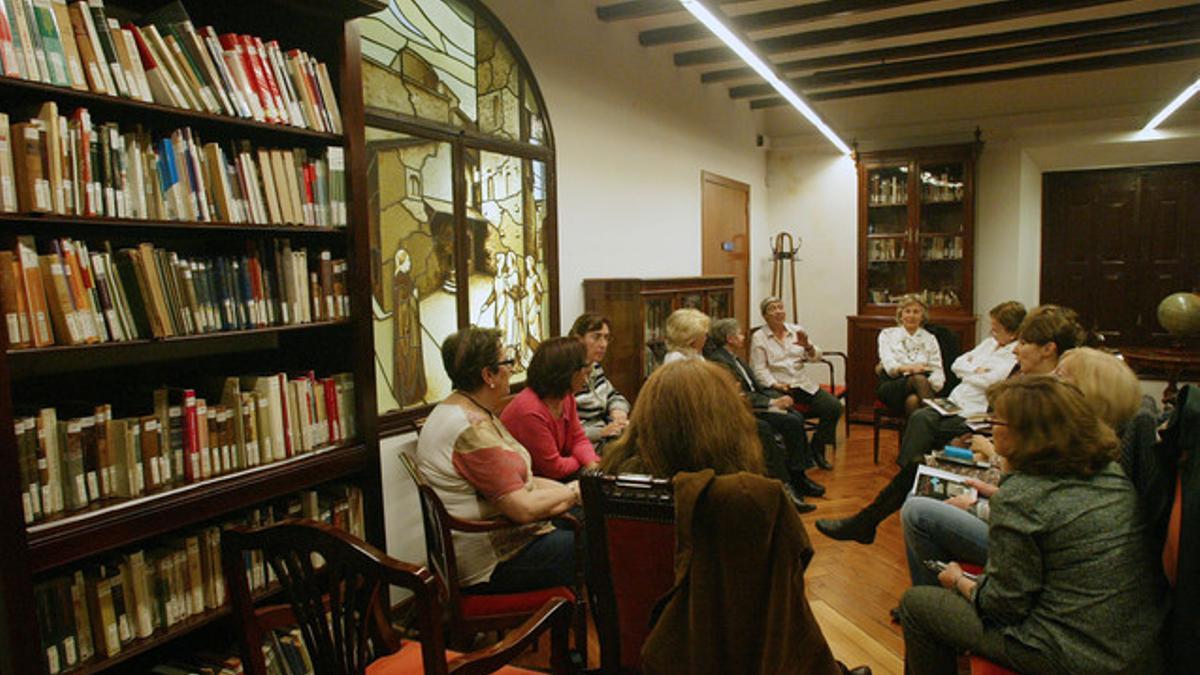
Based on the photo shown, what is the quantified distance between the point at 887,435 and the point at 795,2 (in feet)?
12.1

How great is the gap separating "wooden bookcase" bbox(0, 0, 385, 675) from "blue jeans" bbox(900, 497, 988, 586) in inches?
76.6

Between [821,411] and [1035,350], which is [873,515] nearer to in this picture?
[1035,350]

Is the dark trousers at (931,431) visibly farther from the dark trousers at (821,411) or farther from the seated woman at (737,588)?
the seated woman at (737,588)

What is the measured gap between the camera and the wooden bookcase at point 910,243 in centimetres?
707

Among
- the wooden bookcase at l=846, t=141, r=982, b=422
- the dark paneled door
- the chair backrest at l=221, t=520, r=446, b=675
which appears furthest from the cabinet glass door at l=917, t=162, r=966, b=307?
the chair backrest at l=221, t=520, r=446, b=675

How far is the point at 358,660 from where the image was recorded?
1553mm

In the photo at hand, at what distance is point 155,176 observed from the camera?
2.00m

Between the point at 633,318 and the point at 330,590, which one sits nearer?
the point at 330,590

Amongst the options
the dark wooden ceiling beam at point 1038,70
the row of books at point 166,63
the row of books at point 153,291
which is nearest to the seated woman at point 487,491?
the row of books at point 153,291

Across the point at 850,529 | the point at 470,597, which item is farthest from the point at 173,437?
the point at 850,529

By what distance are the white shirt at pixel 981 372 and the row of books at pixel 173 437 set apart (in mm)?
3732

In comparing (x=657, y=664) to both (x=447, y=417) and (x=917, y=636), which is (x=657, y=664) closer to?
(x=917, y=636)

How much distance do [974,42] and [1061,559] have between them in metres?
5.17

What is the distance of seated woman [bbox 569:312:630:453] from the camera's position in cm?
384
